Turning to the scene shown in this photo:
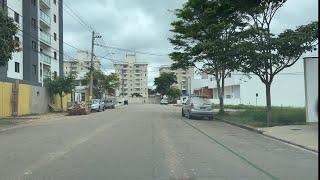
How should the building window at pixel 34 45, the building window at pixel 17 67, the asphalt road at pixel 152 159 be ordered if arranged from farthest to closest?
the building window at pixel 34 45, the building window at pixel 17 67, the asphalt road at pixel 152 159

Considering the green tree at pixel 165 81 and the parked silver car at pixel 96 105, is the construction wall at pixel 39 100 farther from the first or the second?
the green tree at pixel 165 81

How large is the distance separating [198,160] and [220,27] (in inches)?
1081

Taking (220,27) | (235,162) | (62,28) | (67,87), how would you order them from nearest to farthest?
1. (235,162)
2. (220,27)
3. (67,87)
4. (62,28)

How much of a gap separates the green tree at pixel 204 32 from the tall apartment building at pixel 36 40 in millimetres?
15590

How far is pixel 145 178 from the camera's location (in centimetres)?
1053

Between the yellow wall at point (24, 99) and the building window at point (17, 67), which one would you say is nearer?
the yellow wall at point (24, 99)

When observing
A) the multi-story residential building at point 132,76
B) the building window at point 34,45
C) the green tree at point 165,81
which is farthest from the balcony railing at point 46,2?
the green tree at point 165,81

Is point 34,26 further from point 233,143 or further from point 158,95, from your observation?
point 158,95

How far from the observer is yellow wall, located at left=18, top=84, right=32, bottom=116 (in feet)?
151

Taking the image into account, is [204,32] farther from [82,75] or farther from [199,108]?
[82,75]

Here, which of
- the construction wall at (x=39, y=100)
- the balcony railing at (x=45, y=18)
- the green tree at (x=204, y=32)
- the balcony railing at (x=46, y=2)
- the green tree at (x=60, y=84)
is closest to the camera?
the green tree at (x=204, y=32)

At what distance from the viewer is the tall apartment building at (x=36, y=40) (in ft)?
185

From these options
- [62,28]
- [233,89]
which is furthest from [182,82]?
[62,28]

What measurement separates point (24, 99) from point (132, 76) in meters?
126
